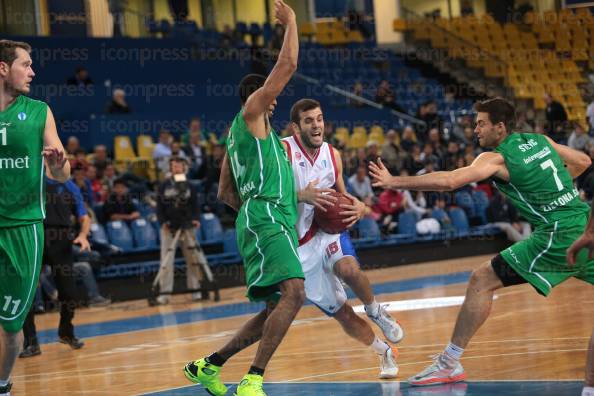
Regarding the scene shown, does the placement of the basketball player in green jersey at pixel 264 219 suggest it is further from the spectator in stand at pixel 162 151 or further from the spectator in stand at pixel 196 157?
the spectator in stand at pixel 196 157

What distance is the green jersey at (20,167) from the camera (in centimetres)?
562

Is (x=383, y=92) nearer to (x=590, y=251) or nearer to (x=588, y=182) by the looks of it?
(x=588, y=182)

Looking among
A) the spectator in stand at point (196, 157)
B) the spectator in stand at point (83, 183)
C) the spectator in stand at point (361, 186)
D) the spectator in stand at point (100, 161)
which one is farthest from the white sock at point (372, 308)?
the spectator in stand at point (361, 186)

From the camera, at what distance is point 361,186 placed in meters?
16.7

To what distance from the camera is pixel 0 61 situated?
18.8ft

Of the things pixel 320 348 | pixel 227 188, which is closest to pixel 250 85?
pixel 227 188

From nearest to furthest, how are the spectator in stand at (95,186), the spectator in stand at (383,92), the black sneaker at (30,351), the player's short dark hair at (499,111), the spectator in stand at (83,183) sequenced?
1. the player's short dark hair at (499,111)
2. the black sneaker at (30,351)
3. the spectator in stand at (83,183)
4. the spectator in stand at (95,186)
5. the spectator in stand at (383,92)

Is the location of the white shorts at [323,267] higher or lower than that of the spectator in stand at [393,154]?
lower

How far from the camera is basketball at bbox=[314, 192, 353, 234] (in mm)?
6620

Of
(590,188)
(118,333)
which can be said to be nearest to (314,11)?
(590,188)

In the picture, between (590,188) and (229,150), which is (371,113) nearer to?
(590,188)

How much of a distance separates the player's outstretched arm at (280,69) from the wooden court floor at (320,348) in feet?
5.84

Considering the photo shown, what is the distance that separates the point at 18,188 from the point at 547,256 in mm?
2990

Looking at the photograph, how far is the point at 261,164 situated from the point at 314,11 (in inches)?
829
